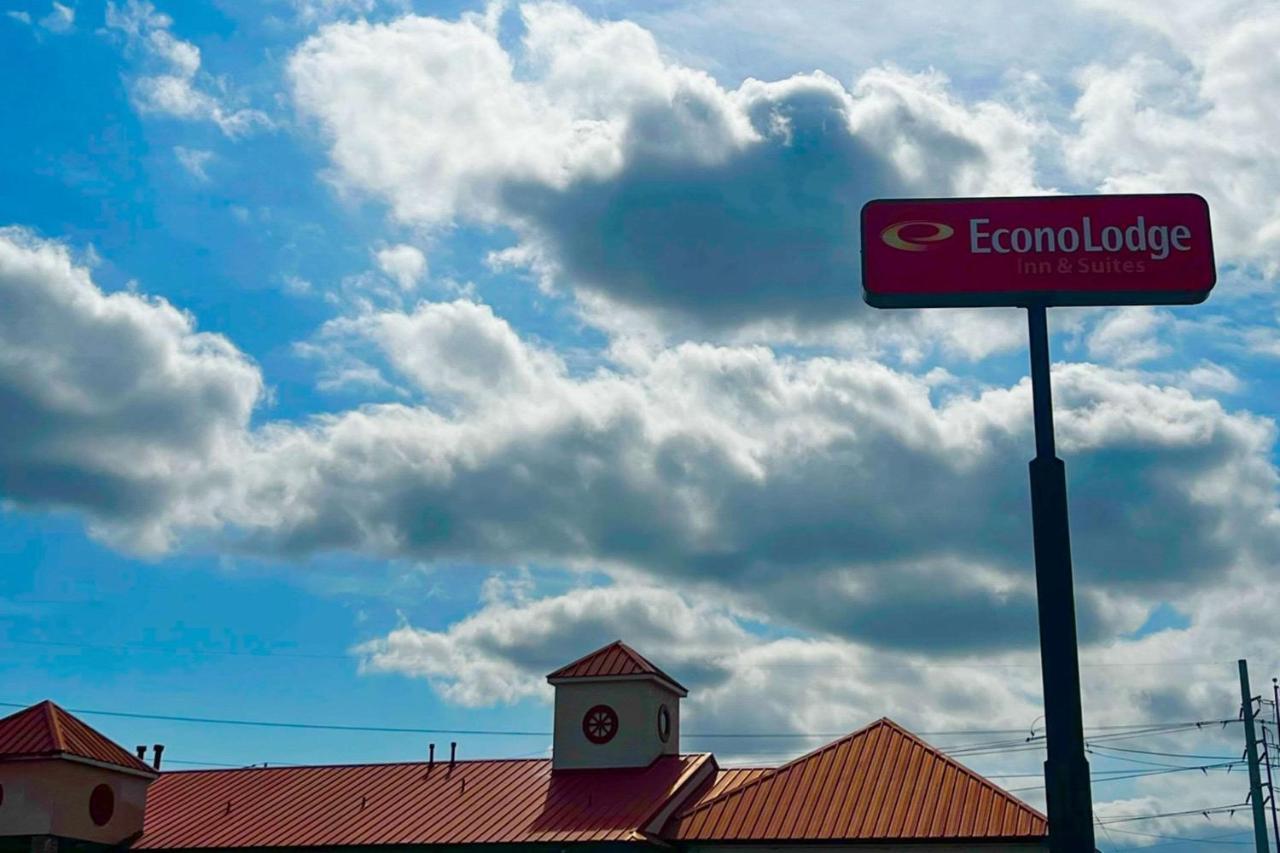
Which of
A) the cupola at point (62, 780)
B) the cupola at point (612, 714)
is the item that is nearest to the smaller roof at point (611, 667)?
the cupola at point (612, 714)

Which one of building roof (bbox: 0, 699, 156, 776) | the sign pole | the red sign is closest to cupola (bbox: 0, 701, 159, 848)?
building roof (bbox: 0, 699, 156, 776)

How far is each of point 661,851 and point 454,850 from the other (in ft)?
21.1

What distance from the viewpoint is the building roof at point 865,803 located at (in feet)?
127

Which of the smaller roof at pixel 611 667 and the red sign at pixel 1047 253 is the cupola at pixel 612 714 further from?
the red sign at pixel 1047 253

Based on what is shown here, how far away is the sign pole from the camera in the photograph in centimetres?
2262

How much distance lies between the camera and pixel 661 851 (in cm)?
4091


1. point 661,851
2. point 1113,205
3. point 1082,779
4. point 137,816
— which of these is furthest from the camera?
point 137,816

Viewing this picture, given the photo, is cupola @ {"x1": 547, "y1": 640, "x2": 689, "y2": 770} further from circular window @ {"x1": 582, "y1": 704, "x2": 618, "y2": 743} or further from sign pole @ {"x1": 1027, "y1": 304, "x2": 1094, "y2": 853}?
sign pole @ {"x1": 1027, "y1": 304, "x2": 1094, "y2": 853}

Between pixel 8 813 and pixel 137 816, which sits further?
pixel 137 816

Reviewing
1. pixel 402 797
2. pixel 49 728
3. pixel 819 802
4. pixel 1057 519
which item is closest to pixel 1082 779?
pixel 1057 519

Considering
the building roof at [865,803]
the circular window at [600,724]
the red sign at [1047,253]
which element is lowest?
the building roof at [865,803]

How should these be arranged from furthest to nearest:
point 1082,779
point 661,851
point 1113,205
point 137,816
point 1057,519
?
point 137,816 < point 661,851 < point 1113,205 < point 1057,519 < point 1082,779

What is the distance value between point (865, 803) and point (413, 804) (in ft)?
48.1

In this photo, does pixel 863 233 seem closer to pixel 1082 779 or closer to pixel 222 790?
pixel 1082 779
